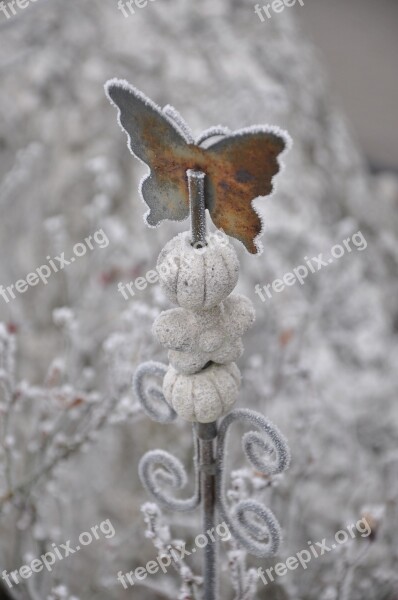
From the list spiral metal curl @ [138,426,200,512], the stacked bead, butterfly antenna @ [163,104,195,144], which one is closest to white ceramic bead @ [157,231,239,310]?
the stacked bead

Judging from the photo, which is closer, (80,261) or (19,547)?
(19,547)

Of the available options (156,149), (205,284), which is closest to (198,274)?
(205,284)

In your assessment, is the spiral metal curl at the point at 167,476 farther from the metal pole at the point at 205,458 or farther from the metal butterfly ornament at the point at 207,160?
the metal butterfly ornament at the point at 207,160

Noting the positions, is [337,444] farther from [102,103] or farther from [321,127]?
[102,103]

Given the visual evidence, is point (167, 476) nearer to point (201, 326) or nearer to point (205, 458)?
point (205, 458)

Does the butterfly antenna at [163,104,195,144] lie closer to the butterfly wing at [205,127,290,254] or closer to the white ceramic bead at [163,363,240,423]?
the butterfly wing at [205,127,290,254]

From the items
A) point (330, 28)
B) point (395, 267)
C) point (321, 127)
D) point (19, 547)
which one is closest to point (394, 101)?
point (330, 28)
